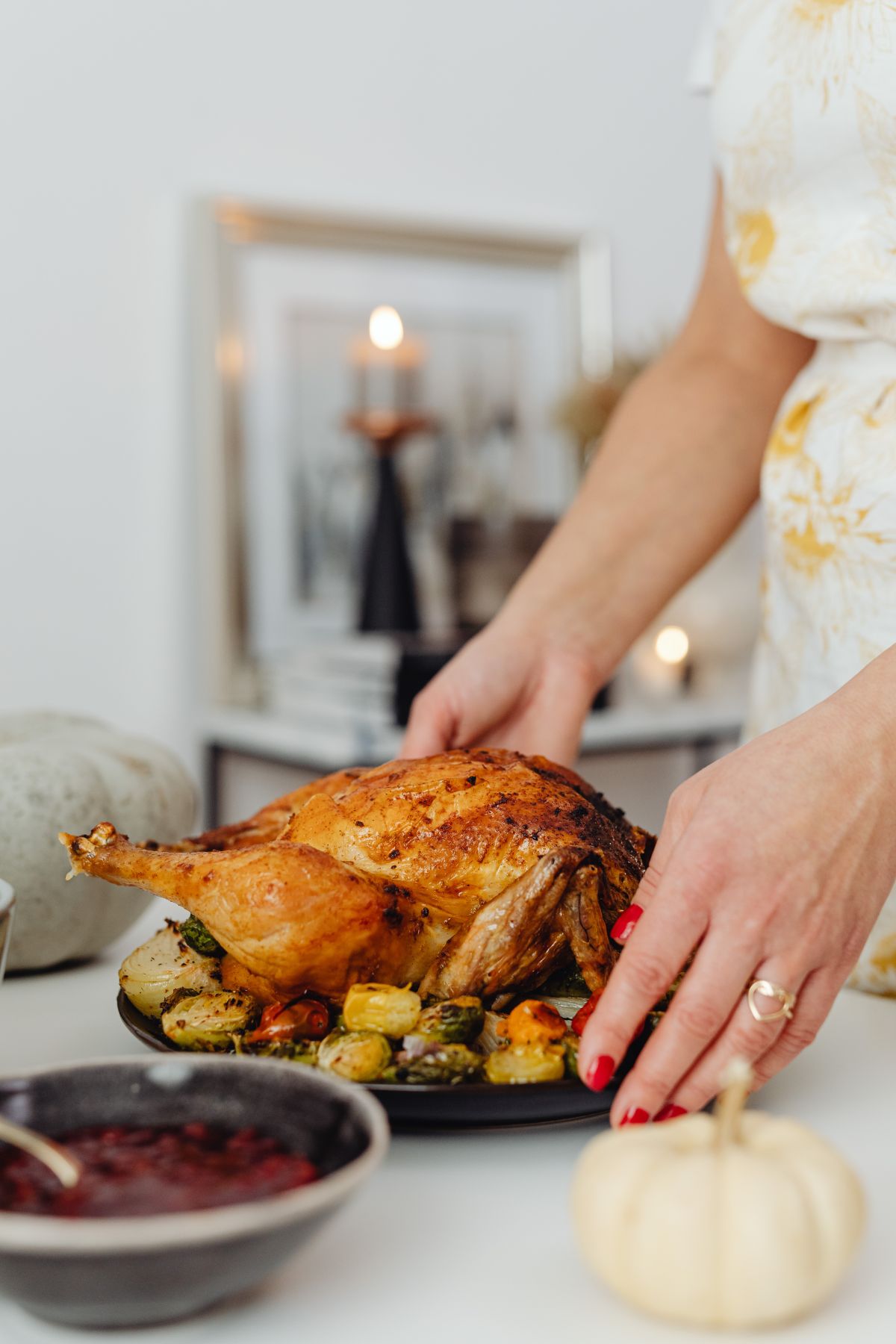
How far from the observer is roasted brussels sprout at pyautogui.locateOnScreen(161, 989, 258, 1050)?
750 millimetres

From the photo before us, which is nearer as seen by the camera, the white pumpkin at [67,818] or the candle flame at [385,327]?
the white pumpkin at [67,818]

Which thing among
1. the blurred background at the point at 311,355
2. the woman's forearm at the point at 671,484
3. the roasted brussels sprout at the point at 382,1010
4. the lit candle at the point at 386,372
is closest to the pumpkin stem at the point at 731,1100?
the roasted brussels sprout at the point at 382,1010

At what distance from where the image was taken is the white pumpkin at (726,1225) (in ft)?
1.63

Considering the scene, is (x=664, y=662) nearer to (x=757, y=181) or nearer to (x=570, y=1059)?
(x=757, y=181)

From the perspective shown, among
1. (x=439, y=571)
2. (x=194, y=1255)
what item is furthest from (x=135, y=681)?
(x=194, y=1255)

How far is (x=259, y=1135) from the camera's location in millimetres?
558

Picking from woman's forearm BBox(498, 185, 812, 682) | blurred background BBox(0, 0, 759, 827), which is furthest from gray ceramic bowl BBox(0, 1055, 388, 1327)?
blurred background BBox(0, 0, 759, 827)

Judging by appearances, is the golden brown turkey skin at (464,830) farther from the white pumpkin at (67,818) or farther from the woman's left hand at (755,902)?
the white pumpkin at (67,818)

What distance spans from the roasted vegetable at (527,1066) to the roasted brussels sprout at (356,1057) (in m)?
0.05

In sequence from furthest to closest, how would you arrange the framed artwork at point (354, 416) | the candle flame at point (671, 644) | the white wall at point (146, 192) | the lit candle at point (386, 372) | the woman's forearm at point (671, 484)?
the candle flame at point (671, 644) → the lit candle at point (386, 372) → the framed artwork at point (354, 416) → the white wall at point (146, 192) → the woman's forearm at point (671, 484)

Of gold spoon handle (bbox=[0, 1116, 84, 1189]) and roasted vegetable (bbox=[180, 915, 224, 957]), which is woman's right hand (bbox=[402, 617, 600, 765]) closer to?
roasted vegetable (bbox=[180, 915, 224, 957])

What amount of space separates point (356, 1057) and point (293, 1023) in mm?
75

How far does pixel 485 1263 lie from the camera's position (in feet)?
1.93

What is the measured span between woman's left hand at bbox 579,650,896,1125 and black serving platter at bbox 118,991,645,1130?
2cm
